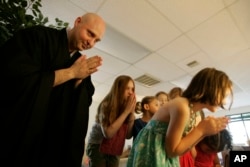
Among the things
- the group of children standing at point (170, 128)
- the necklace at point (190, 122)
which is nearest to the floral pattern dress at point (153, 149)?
the group of children standing at point (170, 128)

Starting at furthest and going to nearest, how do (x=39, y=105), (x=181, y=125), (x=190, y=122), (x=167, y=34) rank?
1. (x=167, y=34)
2. (x=190, y=122)
3. (x=181, y=125)
4. (x=39, y=105)

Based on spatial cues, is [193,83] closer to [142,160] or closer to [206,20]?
[142,160]

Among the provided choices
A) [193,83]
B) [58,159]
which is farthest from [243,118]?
[58,159]

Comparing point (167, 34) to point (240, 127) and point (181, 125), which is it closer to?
point (181, 125)

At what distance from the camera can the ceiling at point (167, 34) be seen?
5.95ft

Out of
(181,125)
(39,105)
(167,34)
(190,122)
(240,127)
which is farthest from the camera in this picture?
(240,127)

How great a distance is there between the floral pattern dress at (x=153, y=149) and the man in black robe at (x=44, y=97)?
0.92 feet

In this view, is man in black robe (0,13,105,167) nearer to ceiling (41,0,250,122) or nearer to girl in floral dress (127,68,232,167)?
girl in floral dress (127,68,232,167)

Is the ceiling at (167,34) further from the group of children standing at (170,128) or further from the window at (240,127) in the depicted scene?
the window at (240,127)

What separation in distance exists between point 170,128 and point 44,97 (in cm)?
54

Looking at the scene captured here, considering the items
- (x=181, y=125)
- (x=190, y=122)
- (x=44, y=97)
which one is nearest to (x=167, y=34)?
(x=190, y=122)

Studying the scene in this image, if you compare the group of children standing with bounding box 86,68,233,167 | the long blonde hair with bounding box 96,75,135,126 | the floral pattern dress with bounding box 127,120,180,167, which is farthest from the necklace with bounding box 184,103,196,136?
the long blonde hair with bounding box 96,75,135,126

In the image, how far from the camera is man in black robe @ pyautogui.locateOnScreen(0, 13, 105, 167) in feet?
1.91

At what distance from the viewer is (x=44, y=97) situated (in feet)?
2.07
